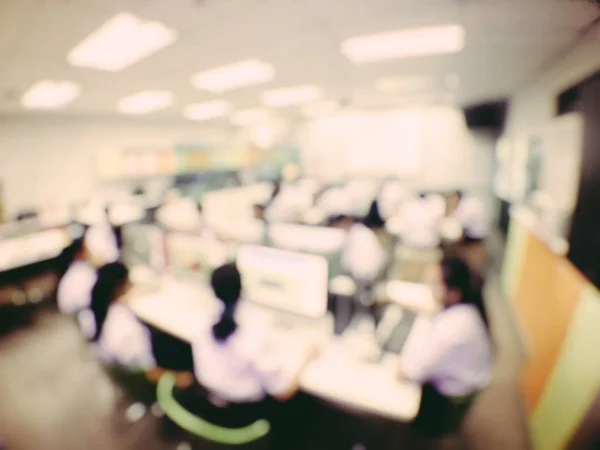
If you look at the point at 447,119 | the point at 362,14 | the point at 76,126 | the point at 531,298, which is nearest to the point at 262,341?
the point at 362,14

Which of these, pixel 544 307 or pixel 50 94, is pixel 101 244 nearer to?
pixel 50 94

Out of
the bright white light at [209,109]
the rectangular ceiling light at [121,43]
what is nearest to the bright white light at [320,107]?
the bright white light at [209,109]

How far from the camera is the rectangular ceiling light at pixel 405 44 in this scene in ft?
8.11

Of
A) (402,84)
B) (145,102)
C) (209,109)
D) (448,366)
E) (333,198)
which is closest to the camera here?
(448,366)

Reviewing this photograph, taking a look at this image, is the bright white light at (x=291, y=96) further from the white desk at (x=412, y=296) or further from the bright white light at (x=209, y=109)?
the white desk at (x=412, y=296)

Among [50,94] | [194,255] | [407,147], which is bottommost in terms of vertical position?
[194,255]

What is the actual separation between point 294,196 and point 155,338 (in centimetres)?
362

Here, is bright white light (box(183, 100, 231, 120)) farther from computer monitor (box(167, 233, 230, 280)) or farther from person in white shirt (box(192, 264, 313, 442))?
person in white shirt (box(192, 264, 313, 442))

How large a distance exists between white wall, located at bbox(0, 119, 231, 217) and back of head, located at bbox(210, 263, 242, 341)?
5441 mm

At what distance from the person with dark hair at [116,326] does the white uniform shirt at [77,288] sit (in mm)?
177

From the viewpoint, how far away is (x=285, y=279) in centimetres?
201

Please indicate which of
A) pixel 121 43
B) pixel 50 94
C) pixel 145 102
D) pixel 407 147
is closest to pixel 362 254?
pixel 121 43

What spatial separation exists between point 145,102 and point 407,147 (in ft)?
20.1

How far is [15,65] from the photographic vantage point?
9.02ft
